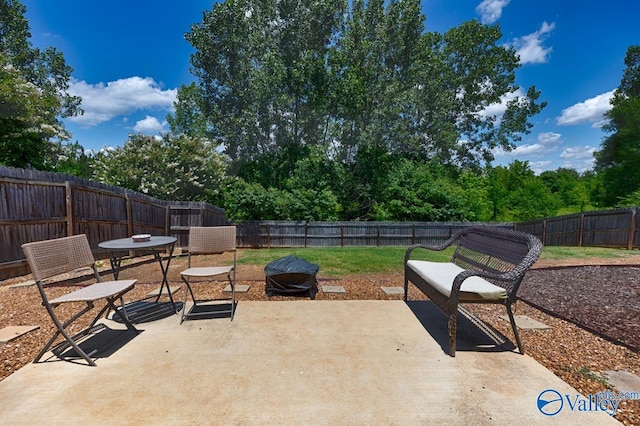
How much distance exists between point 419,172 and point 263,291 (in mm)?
14235

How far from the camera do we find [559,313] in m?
3.59

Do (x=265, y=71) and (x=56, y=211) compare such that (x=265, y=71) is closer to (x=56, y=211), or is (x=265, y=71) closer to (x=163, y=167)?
(x=163, y=167)

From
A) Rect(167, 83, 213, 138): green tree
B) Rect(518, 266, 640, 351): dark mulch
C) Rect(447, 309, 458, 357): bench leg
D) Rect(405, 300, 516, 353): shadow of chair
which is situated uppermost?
Rect(167, 83, 213, 138): green tree

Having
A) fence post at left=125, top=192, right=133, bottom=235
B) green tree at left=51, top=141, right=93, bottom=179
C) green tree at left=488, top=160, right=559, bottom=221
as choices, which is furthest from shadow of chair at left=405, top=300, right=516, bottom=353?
green tree at left=488, top=160, right=559, bottom=221

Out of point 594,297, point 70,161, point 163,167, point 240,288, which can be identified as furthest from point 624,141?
point 70,161

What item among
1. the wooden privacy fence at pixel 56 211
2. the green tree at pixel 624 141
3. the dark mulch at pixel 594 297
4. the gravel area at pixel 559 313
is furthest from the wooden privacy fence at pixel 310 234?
the green tree at pixel 624 141

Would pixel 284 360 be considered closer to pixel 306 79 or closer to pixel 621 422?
pixel 621 422

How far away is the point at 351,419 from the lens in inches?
65.4

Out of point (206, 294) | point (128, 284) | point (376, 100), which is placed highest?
point (376, 100)

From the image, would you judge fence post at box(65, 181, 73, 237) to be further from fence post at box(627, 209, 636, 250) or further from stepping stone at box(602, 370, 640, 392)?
fence post at box(627, 209, 636, 250)

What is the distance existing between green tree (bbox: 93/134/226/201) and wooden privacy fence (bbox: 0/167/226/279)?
5.75 m

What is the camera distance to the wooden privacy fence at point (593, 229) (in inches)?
434

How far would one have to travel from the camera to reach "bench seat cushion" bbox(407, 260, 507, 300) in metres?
2.42

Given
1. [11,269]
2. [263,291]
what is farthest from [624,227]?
[11,269]
